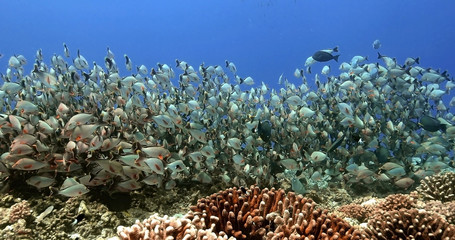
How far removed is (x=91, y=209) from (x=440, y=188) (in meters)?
6.80

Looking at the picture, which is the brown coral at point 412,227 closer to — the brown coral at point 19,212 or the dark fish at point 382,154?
the dark fish at point 382,154

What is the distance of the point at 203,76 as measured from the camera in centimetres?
1011

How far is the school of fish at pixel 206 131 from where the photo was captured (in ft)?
19.8

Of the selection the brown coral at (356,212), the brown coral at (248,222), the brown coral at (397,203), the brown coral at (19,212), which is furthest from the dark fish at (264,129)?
the brown coral at (19,212)

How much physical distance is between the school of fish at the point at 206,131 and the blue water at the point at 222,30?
Result: 126159 millimetres

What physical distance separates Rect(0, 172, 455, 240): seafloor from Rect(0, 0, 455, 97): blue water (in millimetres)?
130333

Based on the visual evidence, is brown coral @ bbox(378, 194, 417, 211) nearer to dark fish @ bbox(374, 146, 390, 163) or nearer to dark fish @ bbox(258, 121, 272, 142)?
dark fish @ bbox(374, 146, 390, 163)

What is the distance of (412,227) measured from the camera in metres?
3.66

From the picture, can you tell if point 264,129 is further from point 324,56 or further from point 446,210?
point 324,56

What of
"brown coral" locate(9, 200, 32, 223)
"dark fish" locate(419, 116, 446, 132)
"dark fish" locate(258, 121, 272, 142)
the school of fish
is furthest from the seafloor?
"dark fish" locate(419, 116, 446, 132)

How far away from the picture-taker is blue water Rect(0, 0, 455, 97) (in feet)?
454

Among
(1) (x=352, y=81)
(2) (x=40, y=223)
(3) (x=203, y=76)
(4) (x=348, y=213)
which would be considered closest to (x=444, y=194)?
(4) (x=348, y=213)

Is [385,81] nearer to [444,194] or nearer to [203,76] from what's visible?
[444,194]

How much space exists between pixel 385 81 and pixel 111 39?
166 m
